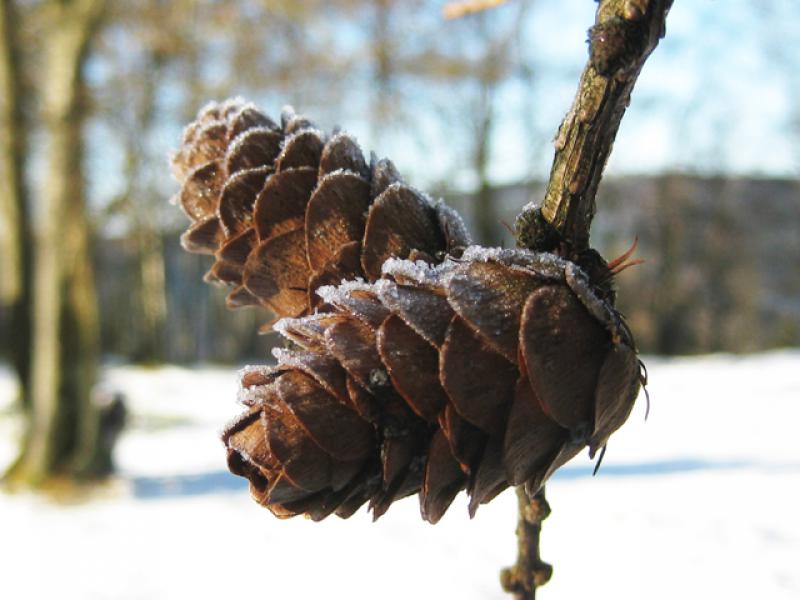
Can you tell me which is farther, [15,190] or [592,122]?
[15,190]

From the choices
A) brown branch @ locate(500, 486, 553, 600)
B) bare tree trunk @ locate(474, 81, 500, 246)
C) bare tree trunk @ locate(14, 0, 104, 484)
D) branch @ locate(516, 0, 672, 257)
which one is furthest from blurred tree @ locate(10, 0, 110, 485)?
bare tree trunk @ locate(474, 81, 500, 246)

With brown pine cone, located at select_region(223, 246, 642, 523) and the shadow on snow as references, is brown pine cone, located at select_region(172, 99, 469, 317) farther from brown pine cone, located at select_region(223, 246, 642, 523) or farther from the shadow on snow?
the shadow on snow

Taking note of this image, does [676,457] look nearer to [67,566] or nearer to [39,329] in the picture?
[67,566]

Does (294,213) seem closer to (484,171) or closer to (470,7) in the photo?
(470,7)

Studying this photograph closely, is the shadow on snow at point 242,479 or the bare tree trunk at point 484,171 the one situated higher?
the bare tree trunk at point 484,171

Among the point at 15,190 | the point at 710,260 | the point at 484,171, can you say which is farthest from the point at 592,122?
the point at 710,260

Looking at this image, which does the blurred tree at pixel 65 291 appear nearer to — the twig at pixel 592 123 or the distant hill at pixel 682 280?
the twig at pixel 592 123

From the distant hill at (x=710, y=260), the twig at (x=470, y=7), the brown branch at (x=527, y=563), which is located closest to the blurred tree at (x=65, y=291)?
the twig at (x=470, y=7)
